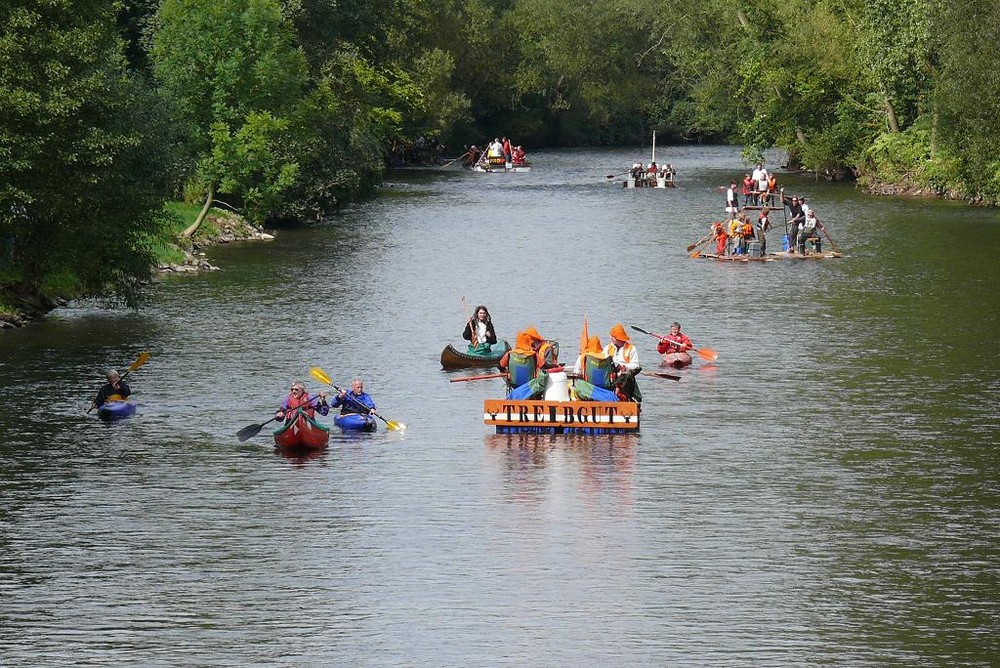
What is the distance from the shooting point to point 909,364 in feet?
142

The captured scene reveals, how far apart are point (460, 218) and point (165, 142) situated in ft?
117

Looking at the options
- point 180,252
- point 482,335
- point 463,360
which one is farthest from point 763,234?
point 463,360

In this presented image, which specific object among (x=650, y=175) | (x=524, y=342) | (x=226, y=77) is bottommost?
(x=524, y=342)

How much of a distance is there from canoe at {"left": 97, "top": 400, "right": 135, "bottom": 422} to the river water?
0.45 metres

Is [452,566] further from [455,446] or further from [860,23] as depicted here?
[860,23]

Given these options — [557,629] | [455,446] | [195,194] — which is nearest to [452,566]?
[557,629]

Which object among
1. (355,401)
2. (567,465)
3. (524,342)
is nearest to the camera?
(567,465)

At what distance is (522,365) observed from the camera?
120 feet

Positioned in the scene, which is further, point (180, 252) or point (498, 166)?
point (498, 166)

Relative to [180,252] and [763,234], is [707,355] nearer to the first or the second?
[763,234]

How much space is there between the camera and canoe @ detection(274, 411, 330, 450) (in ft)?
111

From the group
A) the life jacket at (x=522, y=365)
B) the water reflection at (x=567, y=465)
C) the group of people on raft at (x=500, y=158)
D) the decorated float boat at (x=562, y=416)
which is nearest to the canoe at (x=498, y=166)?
the group of people on raft at (x=500, y=158)

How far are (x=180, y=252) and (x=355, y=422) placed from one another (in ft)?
102

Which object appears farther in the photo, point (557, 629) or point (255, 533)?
point (255, 533)
